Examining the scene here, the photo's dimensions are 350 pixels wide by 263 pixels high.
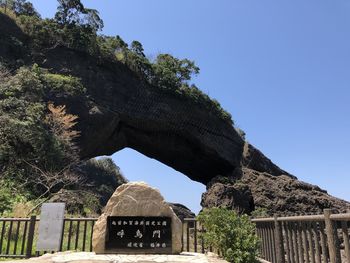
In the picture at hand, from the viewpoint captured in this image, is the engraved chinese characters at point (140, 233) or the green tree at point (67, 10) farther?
the green tree at point (67, 10)

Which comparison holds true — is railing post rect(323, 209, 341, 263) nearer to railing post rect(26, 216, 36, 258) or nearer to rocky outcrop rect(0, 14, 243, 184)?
→ railing post rect(26, 216, 36, 258)

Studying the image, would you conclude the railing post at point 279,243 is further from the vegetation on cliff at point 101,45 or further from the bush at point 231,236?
the vegetation on cliff at point 101,45

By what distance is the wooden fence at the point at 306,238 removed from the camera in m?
3.70

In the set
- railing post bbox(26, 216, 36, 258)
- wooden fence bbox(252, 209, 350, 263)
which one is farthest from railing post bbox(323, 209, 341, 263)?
railing post bbox(26, 216, 36, 258)

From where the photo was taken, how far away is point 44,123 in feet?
55.3

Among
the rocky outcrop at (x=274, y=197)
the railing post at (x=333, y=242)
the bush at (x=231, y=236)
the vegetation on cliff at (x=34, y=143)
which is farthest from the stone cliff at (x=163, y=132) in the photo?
the railing post at (x=333, y=242)

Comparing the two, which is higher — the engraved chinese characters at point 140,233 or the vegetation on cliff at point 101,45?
the vegetation on cliff at point 101,45

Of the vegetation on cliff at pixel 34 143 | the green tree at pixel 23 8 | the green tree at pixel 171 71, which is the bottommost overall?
the vegetation on cliff at pixel 34 143

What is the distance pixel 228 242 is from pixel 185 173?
72.2ft

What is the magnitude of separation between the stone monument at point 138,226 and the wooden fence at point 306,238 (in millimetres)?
1876

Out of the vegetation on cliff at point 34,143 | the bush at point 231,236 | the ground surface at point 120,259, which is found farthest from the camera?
the vegetation on cliff at point 34,143

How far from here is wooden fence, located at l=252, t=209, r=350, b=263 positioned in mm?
3702

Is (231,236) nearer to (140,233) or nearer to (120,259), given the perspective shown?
(140,233)

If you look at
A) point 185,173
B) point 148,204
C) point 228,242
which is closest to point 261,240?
point 228,242
